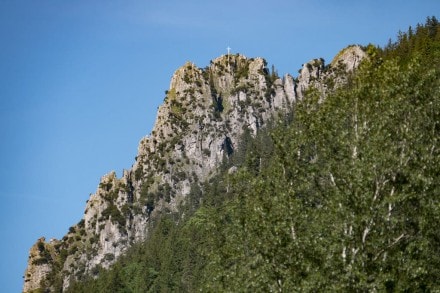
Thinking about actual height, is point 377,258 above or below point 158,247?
below

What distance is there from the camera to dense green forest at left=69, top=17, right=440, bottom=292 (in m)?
34.9

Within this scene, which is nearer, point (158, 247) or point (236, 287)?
point (236, 287)

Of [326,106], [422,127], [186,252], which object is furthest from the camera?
[186,252]

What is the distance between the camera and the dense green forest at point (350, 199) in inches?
1373

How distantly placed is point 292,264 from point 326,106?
13.8 metres

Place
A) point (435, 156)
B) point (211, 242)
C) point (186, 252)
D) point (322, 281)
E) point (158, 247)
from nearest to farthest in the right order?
point (322, 281), point (435, 156), point (211, 242), point (186, 252), point (158, 247)

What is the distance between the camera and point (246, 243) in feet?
135

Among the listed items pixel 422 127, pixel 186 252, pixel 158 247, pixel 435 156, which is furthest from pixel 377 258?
pixel 158 247

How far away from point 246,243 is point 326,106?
1230 cm

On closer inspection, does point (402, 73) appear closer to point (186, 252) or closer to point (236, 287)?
point (236, 287)

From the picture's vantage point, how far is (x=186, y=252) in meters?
156

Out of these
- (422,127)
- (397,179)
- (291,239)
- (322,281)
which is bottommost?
(322,281)

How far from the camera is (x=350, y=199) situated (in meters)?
36.6

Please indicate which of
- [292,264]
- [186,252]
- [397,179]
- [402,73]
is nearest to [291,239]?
[292,264]
